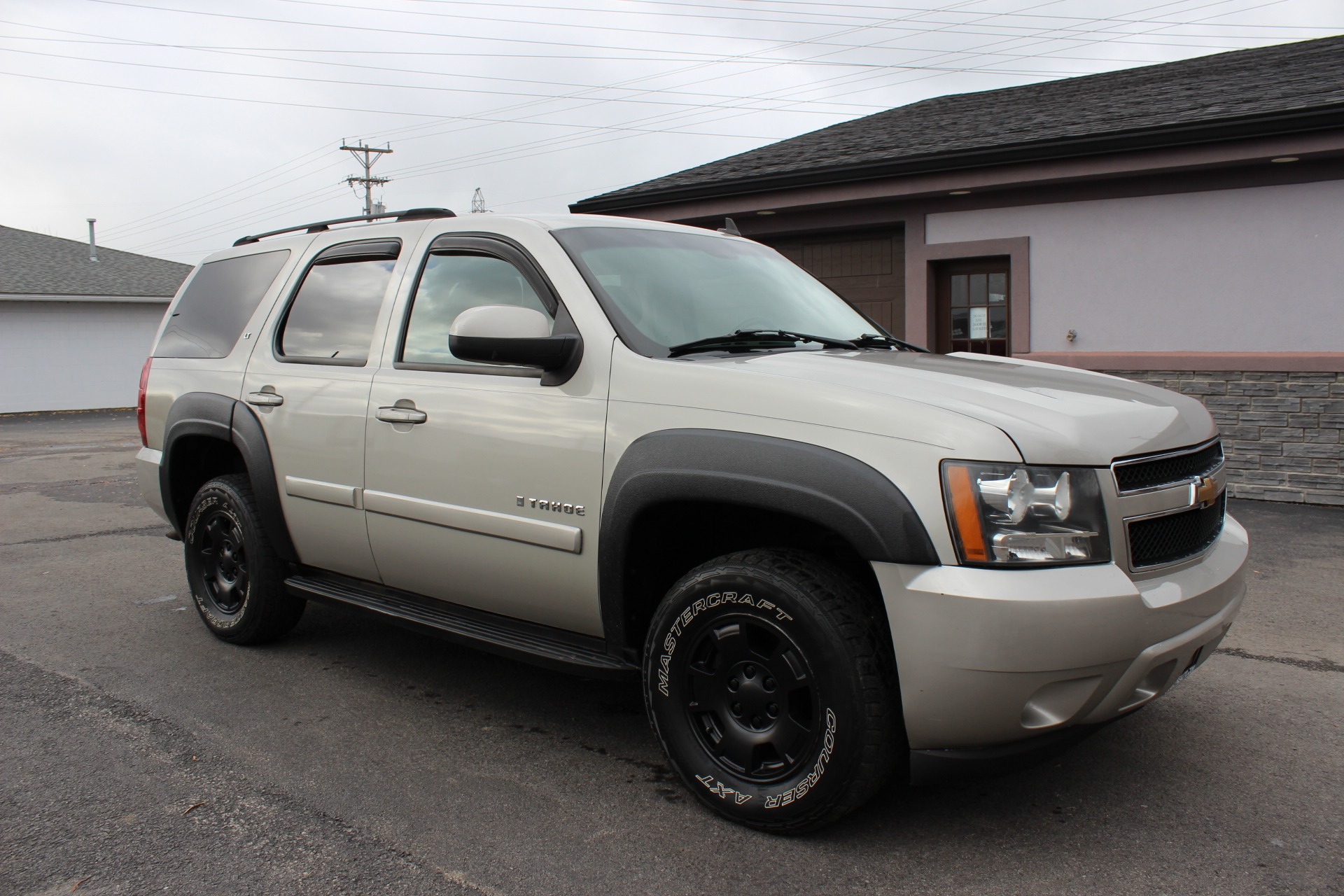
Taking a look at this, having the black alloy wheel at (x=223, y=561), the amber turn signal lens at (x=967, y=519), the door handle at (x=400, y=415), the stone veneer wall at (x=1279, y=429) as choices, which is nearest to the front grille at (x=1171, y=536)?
the amber turn signal lens at (x=967, y=519)

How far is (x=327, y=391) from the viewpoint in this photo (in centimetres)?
423

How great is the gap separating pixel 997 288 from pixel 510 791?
9531 millimetres

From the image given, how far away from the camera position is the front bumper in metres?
2.58

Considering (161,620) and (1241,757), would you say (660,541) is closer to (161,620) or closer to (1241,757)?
(1241,757)

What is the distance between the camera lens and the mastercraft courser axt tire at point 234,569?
467cm

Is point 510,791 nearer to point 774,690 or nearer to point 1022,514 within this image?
point 774,690

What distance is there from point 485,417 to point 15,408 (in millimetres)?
28422

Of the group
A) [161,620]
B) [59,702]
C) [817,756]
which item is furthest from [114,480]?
[817,756]

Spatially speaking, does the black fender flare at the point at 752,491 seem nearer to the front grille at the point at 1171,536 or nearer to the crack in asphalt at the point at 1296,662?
the front grille at the point at 1171,536

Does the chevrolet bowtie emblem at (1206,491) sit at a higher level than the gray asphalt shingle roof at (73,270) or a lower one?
lower

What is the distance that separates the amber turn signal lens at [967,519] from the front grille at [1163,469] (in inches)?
17.9

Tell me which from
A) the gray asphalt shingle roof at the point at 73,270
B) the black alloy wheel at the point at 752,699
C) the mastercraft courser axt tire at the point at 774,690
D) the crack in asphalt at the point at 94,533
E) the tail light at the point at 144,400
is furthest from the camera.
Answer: the gray asphalt shingle roof at the point at 73,270

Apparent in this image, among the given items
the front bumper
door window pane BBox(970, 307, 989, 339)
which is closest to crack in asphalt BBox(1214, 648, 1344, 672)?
the front bumper

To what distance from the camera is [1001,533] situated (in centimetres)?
264
